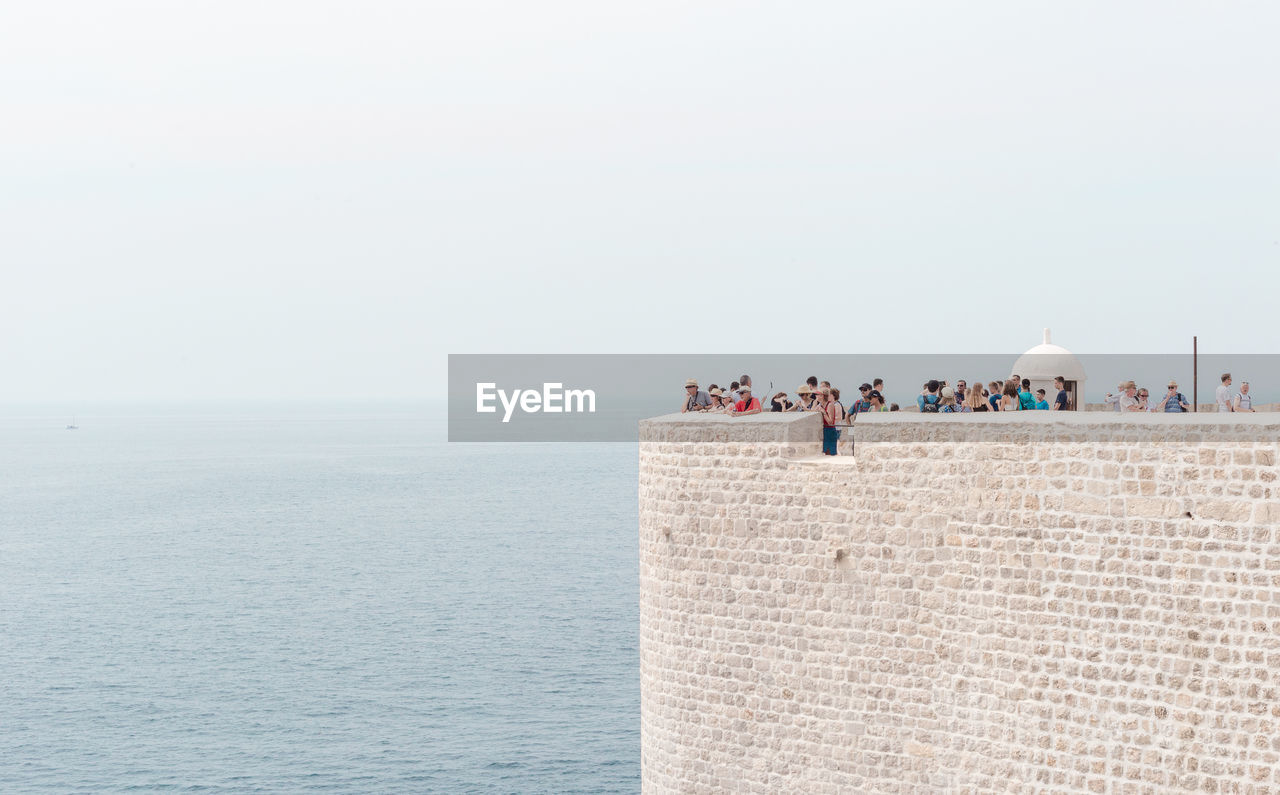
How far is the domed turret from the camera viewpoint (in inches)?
730

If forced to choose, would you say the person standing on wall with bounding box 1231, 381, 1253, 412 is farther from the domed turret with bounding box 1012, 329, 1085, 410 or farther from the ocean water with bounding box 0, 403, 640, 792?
the ocean water with bounding box 0, 403, 640, 792

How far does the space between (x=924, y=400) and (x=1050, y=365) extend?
4.55 meters

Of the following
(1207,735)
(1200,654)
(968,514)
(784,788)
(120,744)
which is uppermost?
(968,514)

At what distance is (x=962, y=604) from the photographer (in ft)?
40.3

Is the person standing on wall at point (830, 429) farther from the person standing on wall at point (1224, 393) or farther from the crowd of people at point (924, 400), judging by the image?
Answer: the person standing on wall at point (1224, 393)

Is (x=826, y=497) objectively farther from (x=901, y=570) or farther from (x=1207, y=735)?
(x=1207, y=735)

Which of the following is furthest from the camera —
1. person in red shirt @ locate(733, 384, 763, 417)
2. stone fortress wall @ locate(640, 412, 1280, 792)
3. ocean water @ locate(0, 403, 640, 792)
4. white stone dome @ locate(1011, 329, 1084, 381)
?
ocean water @ locate(0, 403, 640, 792)

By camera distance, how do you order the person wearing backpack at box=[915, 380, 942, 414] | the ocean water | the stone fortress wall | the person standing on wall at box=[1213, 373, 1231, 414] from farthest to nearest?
the ocean water < the person standing on wall at box=[1213, 373, 1231, 414] < the person wearing backpack at box=[915, 380, 942, 414] < the stone fortress wall

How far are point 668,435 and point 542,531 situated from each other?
7083 cm

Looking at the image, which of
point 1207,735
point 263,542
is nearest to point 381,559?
point 263,542

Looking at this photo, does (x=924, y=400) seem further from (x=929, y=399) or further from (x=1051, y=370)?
(x=1051, y=370)

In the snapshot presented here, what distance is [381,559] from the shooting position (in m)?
73.7

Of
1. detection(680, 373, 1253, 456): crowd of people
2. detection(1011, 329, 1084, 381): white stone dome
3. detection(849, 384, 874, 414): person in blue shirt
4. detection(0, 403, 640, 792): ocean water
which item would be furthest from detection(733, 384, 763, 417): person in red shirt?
detection(0, 403, 640, 792): ocean water

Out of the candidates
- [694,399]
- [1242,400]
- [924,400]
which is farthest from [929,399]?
[1242,400]
